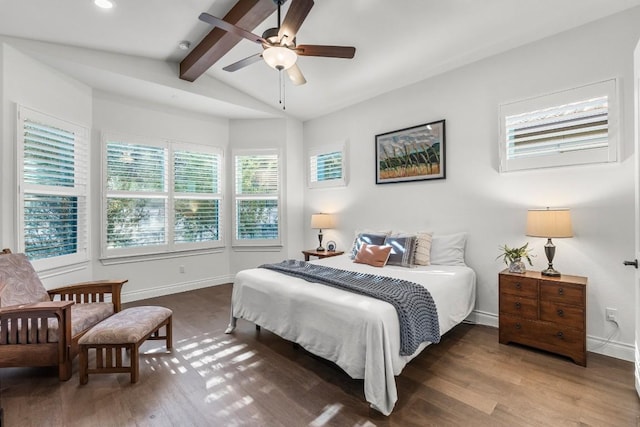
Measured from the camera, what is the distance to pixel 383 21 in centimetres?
302

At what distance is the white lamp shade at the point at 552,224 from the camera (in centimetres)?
257

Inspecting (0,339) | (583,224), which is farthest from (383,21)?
(0,339)

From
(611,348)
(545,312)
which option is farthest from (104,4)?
(611,348)

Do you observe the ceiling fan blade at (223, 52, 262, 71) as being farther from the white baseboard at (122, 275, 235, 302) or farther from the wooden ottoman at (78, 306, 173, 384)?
the white baseboard at (122, 275, 235, 302)

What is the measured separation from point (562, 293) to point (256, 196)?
14.6ft

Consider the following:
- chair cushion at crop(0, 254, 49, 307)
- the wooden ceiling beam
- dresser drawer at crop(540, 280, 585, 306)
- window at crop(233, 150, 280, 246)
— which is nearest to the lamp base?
dresser drawer at crop(540, 280, 585, 306)

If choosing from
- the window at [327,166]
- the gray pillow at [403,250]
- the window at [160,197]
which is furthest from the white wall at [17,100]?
the gray pillow at [403,250]

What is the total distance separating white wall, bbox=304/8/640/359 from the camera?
2613mm

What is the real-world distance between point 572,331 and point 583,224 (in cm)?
100

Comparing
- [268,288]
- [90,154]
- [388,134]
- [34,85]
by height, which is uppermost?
[34,85]

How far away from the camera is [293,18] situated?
2.24m

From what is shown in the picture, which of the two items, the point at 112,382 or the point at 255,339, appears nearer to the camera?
the point at 112,382

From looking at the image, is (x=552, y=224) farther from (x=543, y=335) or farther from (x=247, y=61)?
(x=247, y=61)

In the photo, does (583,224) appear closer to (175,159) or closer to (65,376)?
(65,376)
